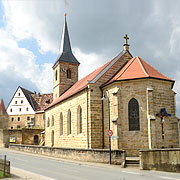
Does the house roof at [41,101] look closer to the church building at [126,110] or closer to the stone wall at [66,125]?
the stone wall at [66,125]

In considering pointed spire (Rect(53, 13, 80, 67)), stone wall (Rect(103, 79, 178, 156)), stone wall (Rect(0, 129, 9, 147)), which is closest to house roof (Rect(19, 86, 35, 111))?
stone wall (Rect(0, 129, 9, 147))

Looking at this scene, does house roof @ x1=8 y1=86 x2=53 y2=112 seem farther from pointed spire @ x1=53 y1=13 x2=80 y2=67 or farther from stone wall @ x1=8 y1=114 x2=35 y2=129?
pointed spire @ x1=53 y1=13 x2=80 y2=67

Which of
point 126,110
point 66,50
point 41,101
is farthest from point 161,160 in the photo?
point 41,101

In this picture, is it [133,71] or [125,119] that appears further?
[133,71]

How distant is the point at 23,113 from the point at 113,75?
36.8m

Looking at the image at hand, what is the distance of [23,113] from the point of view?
183ft

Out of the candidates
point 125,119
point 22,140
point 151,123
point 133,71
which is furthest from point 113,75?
point 22,140

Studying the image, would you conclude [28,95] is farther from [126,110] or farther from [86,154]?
[86,154]

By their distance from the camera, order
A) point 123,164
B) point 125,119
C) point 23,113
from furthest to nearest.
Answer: point 23,113 → point 125,119 → point 123,164

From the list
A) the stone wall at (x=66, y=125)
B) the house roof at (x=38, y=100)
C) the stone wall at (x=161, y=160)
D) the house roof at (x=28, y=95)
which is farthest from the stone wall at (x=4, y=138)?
the stone wall at (x=161, y=160)

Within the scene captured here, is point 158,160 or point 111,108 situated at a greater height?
point 111,108

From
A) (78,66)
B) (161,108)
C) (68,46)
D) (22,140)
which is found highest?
(68,46)

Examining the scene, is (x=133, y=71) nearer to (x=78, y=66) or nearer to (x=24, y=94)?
(x=78, y=66)

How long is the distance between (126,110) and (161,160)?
7.04 m
